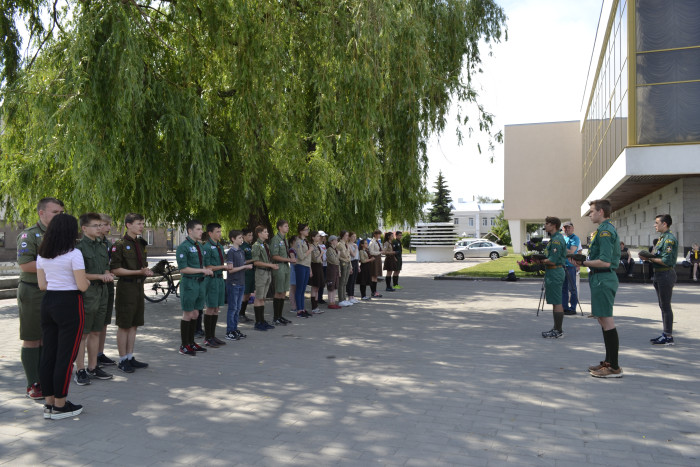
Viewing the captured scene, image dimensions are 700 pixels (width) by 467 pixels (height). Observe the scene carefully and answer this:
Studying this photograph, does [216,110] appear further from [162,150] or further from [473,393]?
[473,393]

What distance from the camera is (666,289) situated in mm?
7723

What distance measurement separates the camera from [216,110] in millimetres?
10258

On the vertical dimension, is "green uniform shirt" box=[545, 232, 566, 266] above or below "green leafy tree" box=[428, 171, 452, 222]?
below

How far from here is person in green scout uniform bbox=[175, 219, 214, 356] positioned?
730 cm

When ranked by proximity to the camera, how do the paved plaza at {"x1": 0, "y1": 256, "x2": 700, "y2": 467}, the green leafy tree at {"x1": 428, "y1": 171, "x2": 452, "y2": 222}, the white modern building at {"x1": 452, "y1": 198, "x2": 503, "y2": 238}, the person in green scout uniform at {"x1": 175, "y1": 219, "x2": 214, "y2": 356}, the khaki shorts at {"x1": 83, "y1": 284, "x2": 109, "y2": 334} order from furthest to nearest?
the white modern building at {"x1": 452, "y1": 198, "x2": 503, "y2": 238}
the green leafy tree at {"x1": 428, "y1": 171, "x2": 452, "y2": 222}
the person in green scout uniform at {"x1": 175, "y1": 219, "x2": 214, "y2": 356}
the khaki shorts at {"x1": 83, "y1": 284, "x2": 109, "y2": 334}
the paved plaza at {"x1": 0, "y1": 256, "x2": 700, "y2": 467}

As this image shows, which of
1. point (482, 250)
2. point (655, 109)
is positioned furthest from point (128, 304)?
point (482, 250)

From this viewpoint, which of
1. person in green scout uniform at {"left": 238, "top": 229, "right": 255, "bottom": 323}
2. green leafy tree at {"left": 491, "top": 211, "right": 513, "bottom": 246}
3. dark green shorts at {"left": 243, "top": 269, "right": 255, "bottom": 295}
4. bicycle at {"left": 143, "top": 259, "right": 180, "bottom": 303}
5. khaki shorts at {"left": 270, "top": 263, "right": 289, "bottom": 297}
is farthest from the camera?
green leafy tree at {"left": 491, "top": 211, "right": 513, "bottom": 246}

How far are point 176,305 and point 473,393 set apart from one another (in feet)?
31.8

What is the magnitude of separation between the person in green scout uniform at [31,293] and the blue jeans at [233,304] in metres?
3.45

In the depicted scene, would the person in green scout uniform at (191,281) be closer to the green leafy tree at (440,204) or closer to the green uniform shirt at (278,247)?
the green uniform shirt at (278,247)

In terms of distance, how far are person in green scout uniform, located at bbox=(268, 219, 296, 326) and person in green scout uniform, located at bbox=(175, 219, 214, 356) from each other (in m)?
2.59

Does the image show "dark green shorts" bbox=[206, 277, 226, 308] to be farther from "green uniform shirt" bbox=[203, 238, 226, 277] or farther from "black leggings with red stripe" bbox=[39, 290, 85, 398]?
"black leggings with red stripe" bbox=[39, 290, 85, 398]

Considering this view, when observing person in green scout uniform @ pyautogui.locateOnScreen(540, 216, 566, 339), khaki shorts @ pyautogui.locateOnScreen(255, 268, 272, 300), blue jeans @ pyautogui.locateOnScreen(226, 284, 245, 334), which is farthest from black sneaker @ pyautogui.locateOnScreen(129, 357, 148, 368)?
person in green scout uniform @ pyautogui.locateOnScreen(540, 216, 566, 339)

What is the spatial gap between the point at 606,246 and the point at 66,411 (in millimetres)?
5880
